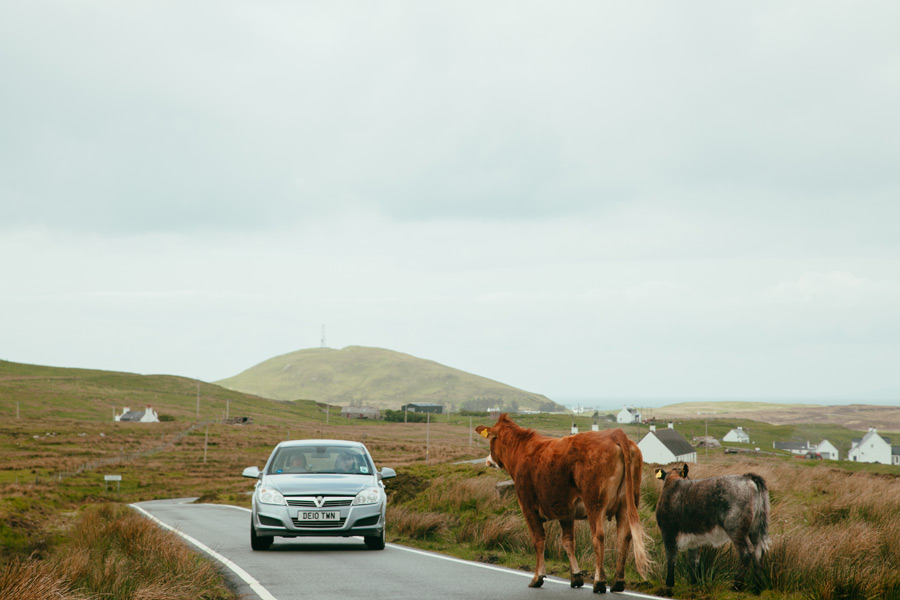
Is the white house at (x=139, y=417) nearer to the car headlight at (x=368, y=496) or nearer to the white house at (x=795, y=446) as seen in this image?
the white house at (x=795, y=446)

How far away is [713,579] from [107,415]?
607 feet

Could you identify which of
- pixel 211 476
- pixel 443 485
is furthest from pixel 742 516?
pixel 211 476

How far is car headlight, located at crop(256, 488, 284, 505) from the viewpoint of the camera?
14.6m

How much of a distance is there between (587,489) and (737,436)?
547ft

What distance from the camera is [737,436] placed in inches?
6496

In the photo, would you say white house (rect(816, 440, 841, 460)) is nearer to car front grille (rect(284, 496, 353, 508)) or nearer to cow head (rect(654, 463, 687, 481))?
car front grille (rect(284, 496, 353, 508))

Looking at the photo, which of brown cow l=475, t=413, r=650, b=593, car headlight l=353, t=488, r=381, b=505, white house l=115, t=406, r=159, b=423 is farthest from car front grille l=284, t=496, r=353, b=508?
white house l=115, t=406, r=159, b=423

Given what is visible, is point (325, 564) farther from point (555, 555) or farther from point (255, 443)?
point (255, 443)

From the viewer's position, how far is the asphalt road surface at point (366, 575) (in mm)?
9859

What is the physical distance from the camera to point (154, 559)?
11.1 meters

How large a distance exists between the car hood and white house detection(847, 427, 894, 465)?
13686 centimetres

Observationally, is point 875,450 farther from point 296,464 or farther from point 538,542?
point 538,542

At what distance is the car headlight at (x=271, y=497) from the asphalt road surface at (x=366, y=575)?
904 mm

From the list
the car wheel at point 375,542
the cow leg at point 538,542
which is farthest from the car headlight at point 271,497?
the cow leg at point 538,542
